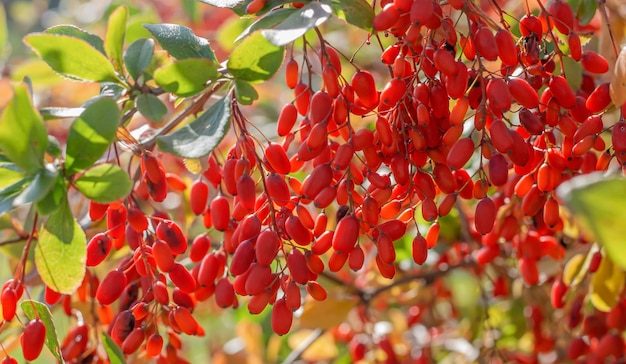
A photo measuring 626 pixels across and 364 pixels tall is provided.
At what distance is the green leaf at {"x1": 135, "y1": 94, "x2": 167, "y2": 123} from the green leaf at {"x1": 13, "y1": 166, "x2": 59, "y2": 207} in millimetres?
147

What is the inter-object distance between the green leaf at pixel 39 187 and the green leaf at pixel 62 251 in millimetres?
52

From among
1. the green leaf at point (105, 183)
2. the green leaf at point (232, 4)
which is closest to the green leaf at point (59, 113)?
the green leaf at point (105, 183)

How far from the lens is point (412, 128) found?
96 centimetres

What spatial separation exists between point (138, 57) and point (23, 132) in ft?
0.77

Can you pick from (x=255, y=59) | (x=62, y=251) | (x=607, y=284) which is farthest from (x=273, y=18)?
(x=607, y=284)

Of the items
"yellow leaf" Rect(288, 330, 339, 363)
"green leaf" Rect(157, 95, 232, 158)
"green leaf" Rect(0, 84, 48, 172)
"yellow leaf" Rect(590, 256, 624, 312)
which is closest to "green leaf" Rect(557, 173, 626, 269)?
"green leaf" Rect(157, 95, 232, 158)

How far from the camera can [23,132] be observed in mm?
828

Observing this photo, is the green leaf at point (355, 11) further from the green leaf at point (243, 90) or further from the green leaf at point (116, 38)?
the green leaf at point (116, 38)

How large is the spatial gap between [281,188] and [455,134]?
23cm

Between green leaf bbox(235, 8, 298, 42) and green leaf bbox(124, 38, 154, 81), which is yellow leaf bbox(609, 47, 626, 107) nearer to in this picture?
green leaf bbox(235, 8, 298, 42)

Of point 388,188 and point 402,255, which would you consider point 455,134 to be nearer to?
point 388,188

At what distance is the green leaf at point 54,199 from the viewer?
89 cm

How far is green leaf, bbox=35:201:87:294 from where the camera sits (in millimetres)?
943

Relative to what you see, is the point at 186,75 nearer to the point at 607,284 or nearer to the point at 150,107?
the point at 150,107
